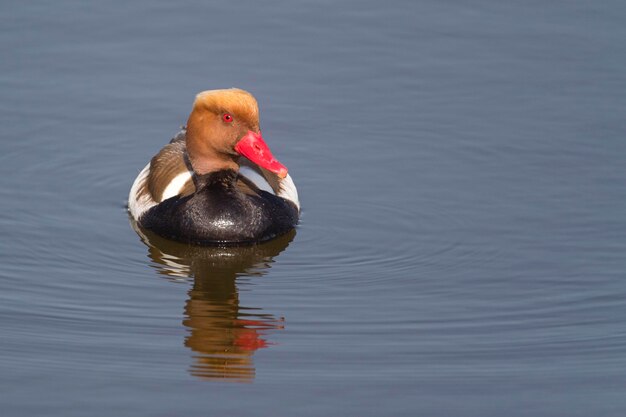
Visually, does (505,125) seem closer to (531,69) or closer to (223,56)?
(531,69)

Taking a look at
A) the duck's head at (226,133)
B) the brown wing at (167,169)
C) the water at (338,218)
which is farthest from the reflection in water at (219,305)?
the duck's head at (226,133)

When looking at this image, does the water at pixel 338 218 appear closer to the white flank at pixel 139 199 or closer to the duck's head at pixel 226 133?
the white flank at pixel 139 199

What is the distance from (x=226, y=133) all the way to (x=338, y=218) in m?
1.24

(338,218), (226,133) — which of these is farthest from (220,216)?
(338,218)

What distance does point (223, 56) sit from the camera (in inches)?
609

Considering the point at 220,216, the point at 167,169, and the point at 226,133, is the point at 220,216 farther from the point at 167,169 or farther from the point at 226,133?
the point at 167,169

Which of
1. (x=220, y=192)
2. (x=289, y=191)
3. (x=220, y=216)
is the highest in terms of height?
(x=289, y=191)

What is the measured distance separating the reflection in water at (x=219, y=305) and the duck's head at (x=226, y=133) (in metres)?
0.72

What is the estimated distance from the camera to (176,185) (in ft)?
41.7

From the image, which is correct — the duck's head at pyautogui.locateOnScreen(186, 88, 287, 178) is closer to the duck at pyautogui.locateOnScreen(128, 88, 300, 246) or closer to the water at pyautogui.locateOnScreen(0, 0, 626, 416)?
the duck at pyautogui.locateOnScreen(128, 88, 300, 246)

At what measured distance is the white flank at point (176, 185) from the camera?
1259 cm

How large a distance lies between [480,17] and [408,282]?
633 centimetres

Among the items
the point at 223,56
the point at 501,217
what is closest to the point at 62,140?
the point at 223,56

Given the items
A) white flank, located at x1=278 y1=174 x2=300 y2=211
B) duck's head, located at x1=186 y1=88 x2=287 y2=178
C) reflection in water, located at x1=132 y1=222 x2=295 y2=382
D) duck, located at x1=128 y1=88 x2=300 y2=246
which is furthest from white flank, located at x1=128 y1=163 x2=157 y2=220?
white flank, located at x1=278 y1=174 x2=300 y2=211
